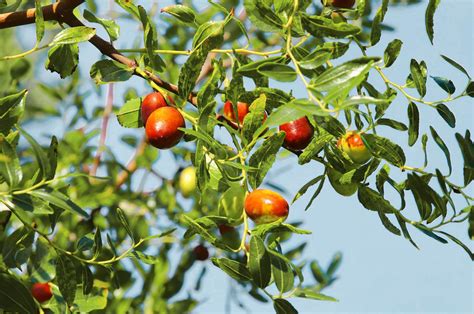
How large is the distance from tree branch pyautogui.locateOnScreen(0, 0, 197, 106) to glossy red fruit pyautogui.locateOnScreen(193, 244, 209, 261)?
1.33 metres

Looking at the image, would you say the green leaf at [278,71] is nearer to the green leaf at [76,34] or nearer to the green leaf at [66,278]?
the green leaf at [76,34]

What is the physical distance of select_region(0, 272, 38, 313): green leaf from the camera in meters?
1.36

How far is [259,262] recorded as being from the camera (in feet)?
4.12

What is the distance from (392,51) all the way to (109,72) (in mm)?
465

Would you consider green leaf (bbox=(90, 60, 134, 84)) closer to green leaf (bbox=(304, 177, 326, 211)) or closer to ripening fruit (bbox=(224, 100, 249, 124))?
ripening fruit (bbox=(224, 100, 249, 124))

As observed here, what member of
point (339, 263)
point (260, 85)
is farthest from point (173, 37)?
point (260, 85)

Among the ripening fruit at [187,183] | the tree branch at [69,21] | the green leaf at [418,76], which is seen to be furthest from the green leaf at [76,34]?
the ripening fruit at [187,183]

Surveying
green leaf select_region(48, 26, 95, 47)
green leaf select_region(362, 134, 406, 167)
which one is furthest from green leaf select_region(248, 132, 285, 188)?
green leaf select_region(48, 26, 95, 47)

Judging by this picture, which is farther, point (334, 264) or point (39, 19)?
point (334, 264)

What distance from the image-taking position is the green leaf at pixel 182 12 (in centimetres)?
146

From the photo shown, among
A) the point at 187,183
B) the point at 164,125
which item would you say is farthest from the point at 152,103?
the point at 187,183

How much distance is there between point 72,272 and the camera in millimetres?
1402

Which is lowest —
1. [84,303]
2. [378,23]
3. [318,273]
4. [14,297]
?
[318,273]

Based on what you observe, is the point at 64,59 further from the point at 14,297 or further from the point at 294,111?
the point at 294,111
